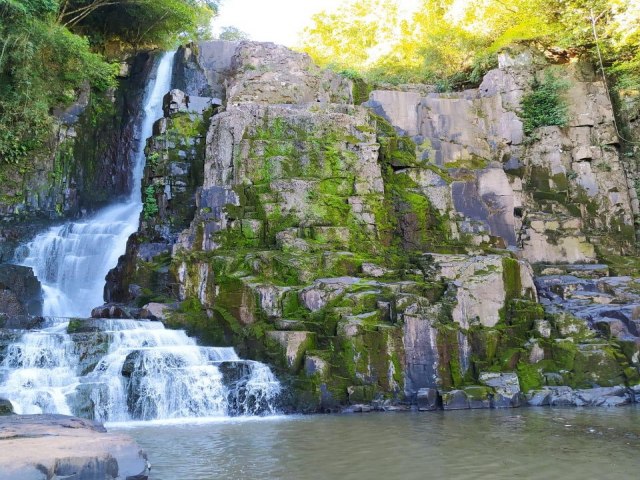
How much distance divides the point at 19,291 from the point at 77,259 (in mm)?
2432

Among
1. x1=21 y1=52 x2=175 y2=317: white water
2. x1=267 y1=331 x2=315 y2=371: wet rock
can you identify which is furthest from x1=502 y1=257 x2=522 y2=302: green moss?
x1=21 y1=52 x2=175 y2=317: white water

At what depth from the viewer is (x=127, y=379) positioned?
12.0 m

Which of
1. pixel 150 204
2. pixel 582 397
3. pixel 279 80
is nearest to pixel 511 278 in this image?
pixel 582 397

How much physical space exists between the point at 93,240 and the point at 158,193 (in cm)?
291

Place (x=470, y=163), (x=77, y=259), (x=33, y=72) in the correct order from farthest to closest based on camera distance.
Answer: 1. (x=470, y=163)
2. (x=33, y=72)
3. (x=77, y=259)

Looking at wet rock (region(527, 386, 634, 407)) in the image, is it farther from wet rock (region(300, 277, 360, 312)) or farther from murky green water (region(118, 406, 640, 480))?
wet rock (region(300, 277, 360, 312))

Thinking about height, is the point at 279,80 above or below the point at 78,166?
above

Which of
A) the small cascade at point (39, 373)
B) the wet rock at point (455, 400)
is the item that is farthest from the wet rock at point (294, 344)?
the small cascade at point (39, 373)

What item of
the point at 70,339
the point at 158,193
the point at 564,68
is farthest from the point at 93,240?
the point at 564,68

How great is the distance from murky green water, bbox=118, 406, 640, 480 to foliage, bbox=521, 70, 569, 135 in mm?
15472

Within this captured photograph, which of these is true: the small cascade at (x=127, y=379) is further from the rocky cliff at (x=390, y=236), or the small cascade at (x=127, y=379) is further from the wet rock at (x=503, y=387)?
the wet rock at (x=503, y=387)

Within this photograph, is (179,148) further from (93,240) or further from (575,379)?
(575,379)

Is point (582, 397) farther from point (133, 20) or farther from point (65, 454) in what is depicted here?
point (133, 20)

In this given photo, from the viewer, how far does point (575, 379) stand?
13.8m
